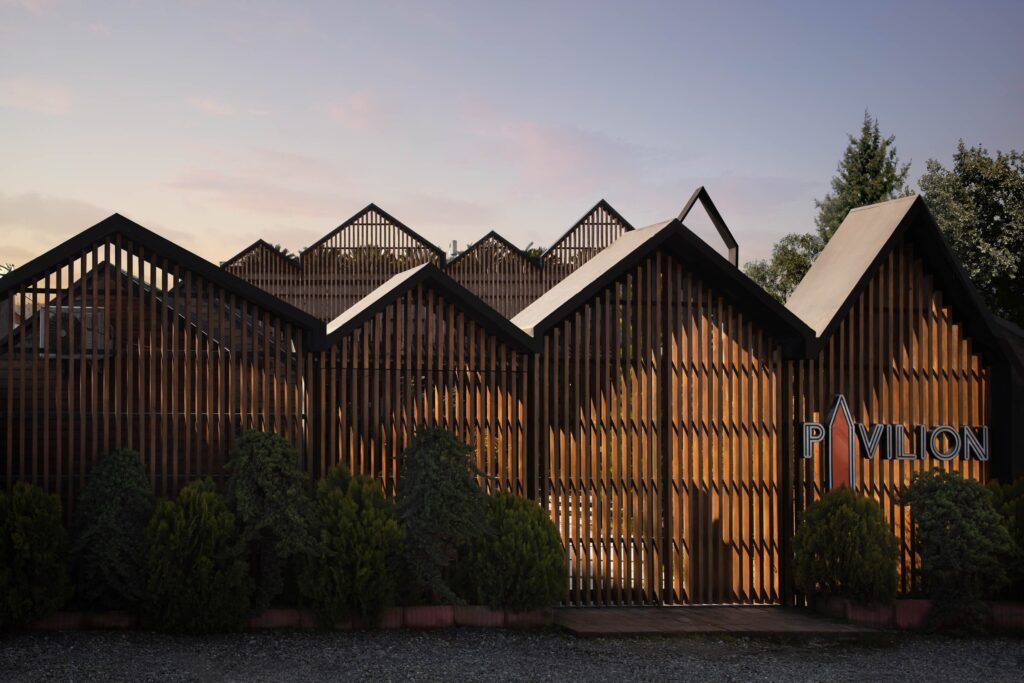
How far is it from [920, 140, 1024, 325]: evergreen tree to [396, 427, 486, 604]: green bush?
32.9m

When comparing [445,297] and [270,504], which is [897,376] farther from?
[270,504]

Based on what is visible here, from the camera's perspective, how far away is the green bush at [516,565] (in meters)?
11.8

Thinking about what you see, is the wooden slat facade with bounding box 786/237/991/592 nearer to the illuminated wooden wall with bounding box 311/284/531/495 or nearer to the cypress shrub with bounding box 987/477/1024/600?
the cypress shrub with bounding box 987/477/1024/600

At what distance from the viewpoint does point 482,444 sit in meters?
12.8

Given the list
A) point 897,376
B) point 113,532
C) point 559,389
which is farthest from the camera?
point 897,376

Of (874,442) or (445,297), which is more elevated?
(445,297)

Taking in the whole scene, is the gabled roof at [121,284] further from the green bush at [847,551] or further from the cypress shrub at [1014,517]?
the cypress shrub at [1014,517]

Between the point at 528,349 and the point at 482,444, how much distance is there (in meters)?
1.19

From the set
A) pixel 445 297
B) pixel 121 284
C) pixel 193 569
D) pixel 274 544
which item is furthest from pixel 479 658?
pixel 121 284

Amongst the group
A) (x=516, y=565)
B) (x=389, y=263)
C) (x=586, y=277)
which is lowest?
(x=516, y=565)

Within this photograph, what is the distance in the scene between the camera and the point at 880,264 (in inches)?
547

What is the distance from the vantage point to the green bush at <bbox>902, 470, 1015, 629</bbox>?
12.2m

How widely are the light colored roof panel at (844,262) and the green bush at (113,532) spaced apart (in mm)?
7752

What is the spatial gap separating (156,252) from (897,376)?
342 inches
